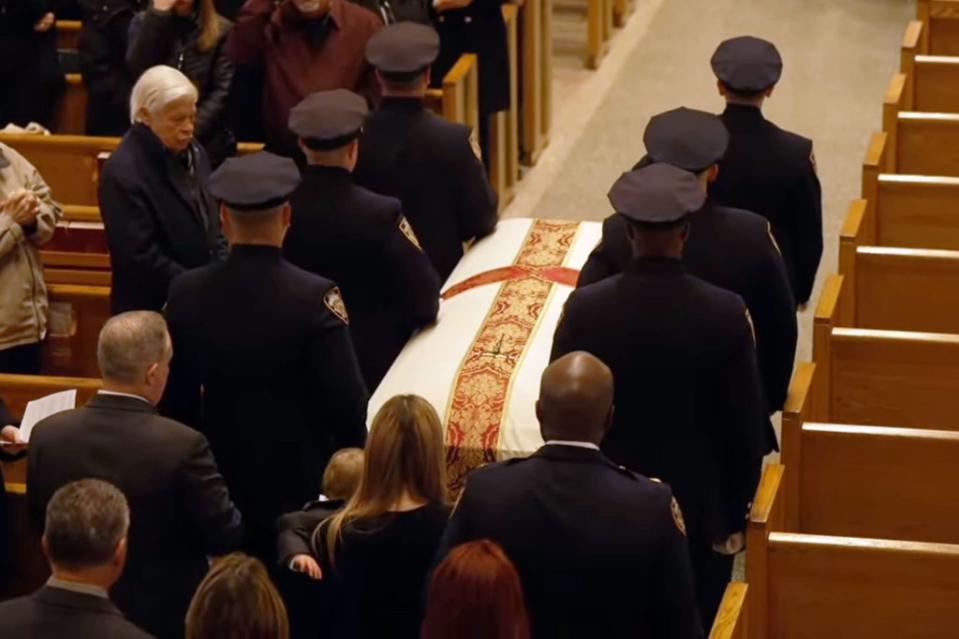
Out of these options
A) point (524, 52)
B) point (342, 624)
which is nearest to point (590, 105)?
point (524, 52)

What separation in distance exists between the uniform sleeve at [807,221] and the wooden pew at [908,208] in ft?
1.52

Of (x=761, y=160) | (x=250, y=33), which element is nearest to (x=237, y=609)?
(x=761, y=160)

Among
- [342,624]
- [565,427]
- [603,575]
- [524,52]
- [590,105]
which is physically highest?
[565,427]

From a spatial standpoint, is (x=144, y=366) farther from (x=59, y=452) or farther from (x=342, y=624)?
(x=342, y=624)

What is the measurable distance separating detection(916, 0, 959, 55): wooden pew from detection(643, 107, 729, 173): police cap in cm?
286

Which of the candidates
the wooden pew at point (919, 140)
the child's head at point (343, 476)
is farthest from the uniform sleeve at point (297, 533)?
the wooden pew at point (919, 140)

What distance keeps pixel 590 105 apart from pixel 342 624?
5354 mm

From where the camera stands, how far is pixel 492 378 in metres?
4.93

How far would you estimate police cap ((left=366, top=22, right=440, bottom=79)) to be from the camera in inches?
214

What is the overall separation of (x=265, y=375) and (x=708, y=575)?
3.82 ft

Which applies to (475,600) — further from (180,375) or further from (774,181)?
(774,181)

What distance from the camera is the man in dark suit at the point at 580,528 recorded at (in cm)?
357

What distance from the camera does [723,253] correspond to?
182 inches

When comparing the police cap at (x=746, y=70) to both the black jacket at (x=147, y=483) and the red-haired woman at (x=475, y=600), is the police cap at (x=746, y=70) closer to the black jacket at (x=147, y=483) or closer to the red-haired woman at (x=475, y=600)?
the black jacket at (x=147, y=483)
